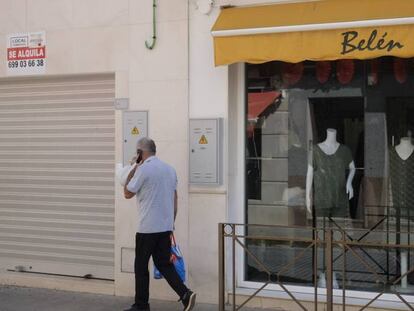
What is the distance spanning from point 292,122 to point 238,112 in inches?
23.9

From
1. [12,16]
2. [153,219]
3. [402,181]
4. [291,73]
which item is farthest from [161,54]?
[402,181]

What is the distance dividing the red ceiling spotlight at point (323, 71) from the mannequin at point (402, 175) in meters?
1.03

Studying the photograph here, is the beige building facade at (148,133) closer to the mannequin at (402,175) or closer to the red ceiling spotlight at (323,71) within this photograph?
the red ceiling spotlight at (323,71)

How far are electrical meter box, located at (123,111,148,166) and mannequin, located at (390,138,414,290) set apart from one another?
2716mm

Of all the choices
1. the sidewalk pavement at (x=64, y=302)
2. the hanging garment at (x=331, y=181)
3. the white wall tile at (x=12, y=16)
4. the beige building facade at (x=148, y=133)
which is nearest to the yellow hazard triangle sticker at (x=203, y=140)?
the beige building facade at (x=148, y=133)

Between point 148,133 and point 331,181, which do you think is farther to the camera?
point 148,133

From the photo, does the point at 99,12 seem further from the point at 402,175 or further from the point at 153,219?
the point at 402,175

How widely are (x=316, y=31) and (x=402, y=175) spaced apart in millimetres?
1813

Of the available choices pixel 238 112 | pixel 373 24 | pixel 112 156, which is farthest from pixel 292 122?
pixel 112 156

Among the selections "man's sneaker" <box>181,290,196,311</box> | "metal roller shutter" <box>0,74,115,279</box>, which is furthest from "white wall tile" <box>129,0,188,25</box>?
"man's sneaker" <box>181,290,196,311</box>

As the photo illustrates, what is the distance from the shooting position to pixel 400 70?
6391mm

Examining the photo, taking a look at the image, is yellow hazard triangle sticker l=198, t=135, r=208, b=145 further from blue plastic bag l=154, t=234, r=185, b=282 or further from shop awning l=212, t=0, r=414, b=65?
blue plastic bag l=154, t=234, r=185, b=282

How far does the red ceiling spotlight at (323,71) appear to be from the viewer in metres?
6.63

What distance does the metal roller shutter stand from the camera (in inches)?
293
